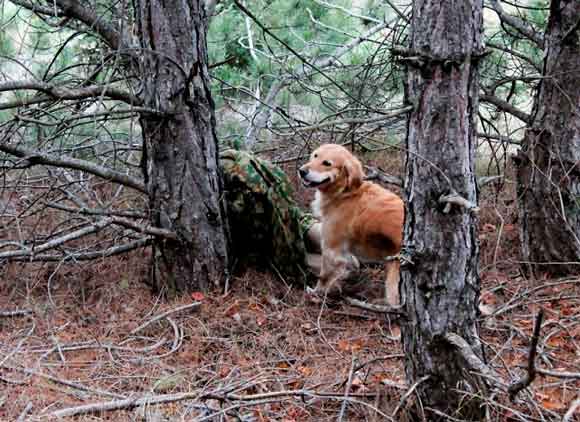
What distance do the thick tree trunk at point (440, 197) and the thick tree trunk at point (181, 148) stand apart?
257cm

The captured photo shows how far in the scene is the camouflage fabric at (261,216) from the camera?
19.6ft

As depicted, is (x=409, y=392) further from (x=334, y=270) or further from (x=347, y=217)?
(x=347, y=217)

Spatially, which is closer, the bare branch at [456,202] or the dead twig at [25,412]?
the bare branch at [456,202]

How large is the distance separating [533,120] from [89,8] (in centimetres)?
409

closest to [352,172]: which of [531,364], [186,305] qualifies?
[186,305]

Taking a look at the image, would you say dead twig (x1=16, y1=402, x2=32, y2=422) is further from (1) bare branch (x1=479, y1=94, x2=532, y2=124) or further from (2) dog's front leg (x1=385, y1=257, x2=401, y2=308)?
(1) bare branch (x1=479, y1=94, x2=532, y2=124)

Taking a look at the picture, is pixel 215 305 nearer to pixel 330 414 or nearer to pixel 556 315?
pixel 330 414

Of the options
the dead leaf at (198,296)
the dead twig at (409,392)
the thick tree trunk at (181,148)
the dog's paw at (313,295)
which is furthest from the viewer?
the dog's paw at (313,295)

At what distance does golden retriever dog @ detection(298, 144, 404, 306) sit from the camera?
5.73 meters

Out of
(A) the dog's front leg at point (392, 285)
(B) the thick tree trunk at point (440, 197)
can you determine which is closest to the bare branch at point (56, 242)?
(A) the dog's front leg at point (392, 285)

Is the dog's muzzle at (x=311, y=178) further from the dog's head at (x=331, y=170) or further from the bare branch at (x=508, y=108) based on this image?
the bare branch at (x=508, y=108)

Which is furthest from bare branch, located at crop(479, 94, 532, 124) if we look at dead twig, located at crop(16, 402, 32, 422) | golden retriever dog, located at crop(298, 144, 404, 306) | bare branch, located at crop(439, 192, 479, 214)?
dead twig, located at crop(16, 402, 32, 422)

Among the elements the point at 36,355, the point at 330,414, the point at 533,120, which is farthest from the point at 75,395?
the point at 533,120

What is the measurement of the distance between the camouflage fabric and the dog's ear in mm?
605
